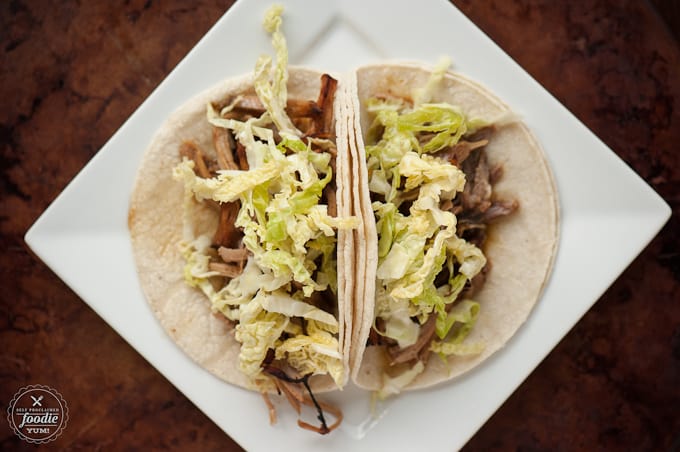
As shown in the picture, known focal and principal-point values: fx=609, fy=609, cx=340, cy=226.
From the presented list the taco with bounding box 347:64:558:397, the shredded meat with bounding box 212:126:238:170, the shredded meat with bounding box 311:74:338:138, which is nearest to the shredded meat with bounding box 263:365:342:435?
the taco with bounding box 347:64:558:397

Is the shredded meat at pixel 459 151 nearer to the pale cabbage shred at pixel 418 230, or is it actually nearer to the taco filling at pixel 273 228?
the pale cabbage shred at pixel 418 230

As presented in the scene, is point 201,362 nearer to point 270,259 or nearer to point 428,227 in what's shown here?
point 270,259

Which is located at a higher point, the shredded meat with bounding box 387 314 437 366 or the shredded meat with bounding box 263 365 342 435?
the shredded meat with bounding box 387 314 437 366

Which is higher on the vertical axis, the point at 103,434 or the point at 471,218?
the point at 471,218

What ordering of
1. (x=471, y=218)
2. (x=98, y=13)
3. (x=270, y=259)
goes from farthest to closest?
(x=98, y=13) < (x=471, y=218) < (x=270, y=259)

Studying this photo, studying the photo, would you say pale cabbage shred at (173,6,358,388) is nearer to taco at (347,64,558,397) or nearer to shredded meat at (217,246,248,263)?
shredded meat at (217,246,248,263)

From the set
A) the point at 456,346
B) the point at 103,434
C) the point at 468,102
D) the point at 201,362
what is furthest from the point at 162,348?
the point at 468,102
